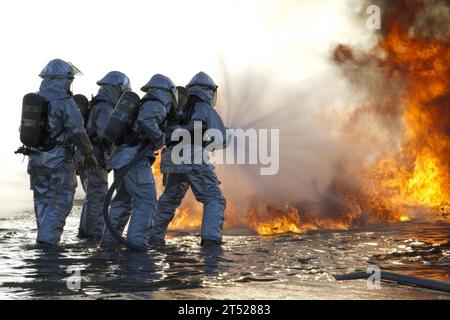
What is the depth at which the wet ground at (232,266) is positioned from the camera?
5.16m

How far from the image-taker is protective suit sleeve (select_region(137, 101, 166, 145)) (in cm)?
873

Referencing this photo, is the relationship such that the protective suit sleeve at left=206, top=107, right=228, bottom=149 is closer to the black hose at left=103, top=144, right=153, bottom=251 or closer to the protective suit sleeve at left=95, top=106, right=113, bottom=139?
the black hose at left=103, top=144, right=153, bottom=251

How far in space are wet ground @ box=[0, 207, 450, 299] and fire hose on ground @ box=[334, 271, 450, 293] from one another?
83 millimetres

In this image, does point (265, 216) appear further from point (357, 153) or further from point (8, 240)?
point (8, 240)

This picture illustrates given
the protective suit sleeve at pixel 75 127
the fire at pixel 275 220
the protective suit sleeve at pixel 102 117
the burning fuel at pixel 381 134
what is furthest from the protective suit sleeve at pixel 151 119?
the burning fuel at pixel 381 134

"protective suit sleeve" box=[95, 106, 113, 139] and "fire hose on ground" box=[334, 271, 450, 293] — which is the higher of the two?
"protective suit sleeve" box=[95, 106, 113, 139]

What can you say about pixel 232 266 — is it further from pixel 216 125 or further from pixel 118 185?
pixel 216 125

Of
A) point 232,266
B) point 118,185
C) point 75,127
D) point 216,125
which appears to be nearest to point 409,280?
point 232,266

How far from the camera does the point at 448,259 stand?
752cm

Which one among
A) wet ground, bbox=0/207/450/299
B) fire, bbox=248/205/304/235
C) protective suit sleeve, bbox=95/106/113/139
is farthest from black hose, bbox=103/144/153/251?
fire, bbox=248/205/304/235

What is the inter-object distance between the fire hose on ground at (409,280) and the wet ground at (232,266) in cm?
8

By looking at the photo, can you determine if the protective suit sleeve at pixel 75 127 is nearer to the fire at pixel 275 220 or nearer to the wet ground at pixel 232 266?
the wet ground at pixel 232 266

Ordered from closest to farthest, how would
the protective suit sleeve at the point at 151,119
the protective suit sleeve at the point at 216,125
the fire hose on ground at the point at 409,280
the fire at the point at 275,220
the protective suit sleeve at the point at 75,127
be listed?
1. the fire hose on ground at the point at 409,280
2. the protective suit sleeve at the point at 151,119
3. the protective suit sleeve at the point at 75,127
4. the protective suit sleeve at the point at 216,125
5. the fire at the point at 275,220
